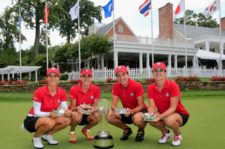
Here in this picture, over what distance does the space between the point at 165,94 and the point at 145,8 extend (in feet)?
60.4

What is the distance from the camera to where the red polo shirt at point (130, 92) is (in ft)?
17.3

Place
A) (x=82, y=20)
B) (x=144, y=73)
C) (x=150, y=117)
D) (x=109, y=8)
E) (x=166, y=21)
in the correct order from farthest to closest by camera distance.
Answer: (x=82, y=20) < (x=166, y=21) < (x=144, y=73) < (x=109, y=8) < (x=150, y=117)

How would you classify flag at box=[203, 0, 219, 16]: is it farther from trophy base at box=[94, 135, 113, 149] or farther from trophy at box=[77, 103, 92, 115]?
trophy base at box=[94, 135, 113, 149]

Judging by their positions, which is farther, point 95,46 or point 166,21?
point 166,21

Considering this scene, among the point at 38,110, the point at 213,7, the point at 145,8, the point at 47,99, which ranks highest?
the point at 213,7

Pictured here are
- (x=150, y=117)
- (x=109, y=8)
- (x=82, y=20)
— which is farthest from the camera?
(x=82, y=20)

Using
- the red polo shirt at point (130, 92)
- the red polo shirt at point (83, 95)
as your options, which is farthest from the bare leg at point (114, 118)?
the red polo shirt at point (83, 95)

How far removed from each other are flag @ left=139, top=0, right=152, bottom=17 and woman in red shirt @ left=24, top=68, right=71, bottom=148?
1845 centimetres

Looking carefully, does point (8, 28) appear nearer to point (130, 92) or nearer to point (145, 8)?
point (145, 8)

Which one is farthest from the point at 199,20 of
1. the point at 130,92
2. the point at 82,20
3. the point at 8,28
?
the point at 130,92

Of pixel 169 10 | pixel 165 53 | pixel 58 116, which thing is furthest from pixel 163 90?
pixel 169 10

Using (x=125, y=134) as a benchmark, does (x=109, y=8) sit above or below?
above

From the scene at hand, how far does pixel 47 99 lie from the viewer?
483 centimetres

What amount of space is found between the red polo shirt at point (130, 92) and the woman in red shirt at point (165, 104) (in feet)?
1.00
